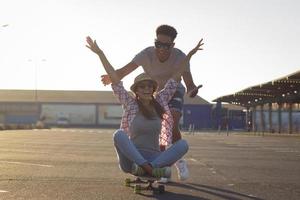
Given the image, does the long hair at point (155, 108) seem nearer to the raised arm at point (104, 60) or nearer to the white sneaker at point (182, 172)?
the raised arm at point (104, 60)

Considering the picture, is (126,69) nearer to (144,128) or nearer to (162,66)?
(162,66)

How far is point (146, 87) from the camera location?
6.69m

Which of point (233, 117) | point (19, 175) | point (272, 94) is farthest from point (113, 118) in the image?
point (19, 175)

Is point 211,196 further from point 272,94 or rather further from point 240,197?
point 272,94

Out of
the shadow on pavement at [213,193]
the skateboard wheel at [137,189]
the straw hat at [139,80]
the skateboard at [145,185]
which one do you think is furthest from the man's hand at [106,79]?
the shadow on pavement at [213,193]

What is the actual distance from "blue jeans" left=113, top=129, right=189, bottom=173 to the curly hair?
1390 millimetres

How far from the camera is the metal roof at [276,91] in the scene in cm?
3953

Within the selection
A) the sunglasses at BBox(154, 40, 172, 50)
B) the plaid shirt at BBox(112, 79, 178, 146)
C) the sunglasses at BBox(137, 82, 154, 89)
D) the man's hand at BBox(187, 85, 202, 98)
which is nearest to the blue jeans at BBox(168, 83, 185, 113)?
the man's hand at BBox(187, 85, 202, 98)

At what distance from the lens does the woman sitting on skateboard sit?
6281mm

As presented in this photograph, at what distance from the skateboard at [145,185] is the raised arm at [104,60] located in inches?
45.0

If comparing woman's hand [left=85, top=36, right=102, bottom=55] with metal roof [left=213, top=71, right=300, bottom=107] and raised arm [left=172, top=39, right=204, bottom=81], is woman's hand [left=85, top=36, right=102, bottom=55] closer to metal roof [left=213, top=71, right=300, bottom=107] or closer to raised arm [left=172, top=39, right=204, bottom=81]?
raised arm [left=172, top=39, right=204, bottom=81]

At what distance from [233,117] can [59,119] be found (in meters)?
29.5

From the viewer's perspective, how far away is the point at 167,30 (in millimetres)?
7242

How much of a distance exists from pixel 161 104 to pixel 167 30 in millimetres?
911
